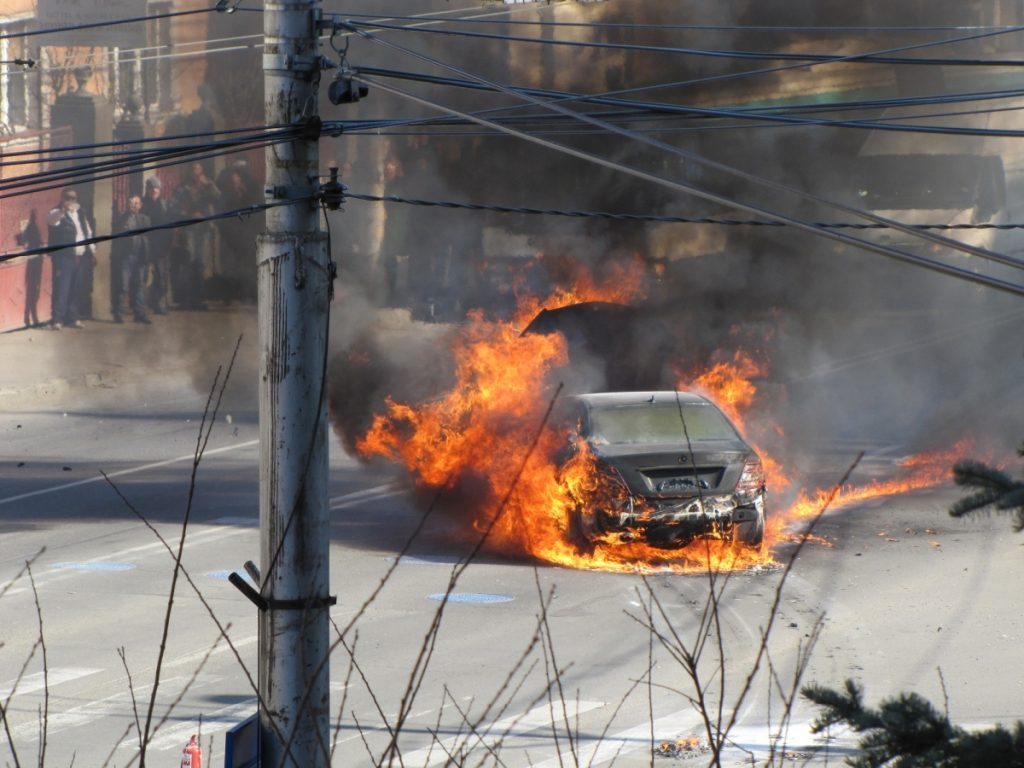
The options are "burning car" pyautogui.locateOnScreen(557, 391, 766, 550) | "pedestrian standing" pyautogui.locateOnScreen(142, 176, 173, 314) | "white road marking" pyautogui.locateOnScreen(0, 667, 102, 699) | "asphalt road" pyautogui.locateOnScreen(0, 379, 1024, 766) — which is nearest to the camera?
"asphalt road" pyautogui.locateOnScreen(0, 379, 1024, 766)

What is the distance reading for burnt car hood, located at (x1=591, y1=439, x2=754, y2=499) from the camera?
13.2m

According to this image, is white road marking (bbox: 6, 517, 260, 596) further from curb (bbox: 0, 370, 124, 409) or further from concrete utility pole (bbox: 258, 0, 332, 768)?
curb (bbox: 0, 370, 124, 409)

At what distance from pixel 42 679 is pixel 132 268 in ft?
65.7

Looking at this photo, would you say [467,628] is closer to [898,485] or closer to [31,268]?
[898,485]

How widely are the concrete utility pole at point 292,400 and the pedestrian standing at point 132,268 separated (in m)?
24.1

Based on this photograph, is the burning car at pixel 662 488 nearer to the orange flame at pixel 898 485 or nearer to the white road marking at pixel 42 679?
the orange flame at pixel 898 485

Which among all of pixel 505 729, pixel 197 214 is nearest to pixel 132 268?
pixel 197 214

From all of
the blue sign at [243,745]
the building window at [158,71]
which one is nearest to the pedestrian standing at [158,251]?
the building window at [158,71]

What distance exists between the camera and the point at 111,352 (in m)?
Answer: 27.2

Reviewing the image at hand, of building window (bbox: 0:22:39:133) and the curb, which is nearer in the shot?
the curb

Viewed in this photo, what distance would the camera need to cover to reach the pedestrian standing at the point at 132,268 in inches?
1155

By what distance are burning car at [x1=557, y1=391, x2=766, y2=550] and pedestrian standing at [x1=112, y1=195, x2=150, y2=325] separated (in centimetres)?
1714

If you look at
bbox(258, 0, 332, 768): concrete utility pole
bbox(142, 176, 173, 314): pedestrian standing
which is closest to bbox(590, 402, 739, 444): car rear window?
bbox(258, 0, 332, 768): concrete utility pole

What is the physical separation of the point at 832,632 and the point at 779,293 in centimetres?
1058
